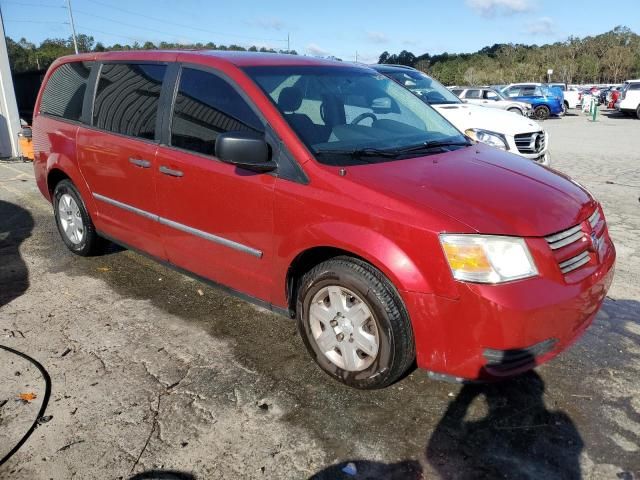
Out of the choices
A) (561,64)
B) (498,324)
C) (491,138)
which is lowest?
(498,324)

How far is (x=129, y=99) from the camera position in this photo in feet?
13.4

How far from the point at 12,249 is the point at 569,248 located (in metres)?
5.14

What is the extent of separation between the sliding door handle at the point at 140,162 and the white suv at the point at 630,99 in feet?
88.3

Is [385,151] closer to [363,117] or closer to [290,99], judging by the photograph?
[363,117]

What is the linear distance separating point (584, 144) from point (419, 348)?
45.6 ft

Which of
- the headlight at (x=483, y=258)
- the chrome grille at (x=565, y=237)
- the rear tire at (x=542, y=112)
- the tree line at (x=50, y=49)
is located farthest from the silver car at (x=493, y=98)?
the headlight at (x=483, y=258)

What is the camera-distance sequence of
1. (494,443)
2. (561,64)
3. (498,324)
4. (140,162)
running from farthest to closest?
(561,64) < (140,162) < (494,443) < (498,324)

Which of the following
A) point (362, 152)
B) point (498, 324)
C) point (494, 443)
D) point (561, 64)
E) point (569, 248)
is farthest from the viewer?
point (561, 64)

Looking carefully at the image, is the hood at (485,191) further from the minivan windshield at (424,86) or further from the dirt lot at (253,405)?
the minivan windshield at (424,86)

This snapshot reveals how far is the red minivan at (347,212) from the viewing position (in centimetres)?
250

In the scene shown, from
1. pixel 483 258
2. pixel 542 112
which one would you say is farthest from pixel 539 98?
pixel 483 258

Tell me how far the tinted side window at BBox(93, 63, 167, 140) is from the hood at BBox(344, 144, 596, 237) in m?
1.77

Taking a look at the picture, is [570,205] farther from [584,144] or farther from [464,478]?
[584,144]

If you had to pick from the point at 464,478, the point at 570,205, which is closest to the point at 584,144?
the point at 570,205
